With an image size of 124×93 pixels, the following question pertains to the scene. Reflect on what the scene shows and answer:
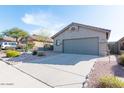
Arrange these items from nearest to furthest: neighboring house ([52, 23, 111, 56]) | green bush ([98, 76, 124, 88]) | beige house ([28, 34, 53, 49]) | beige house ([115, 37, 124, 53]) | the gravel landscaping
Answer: green bush ([98, 76, 124, 88]), the gravel landscaping, neighboring house ([52, 23, 111, 56]), beige house ([115, 37, 124, 53]), beige house ([28, 34, 53, 49])

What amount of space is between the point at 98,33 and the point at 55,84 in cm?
1127

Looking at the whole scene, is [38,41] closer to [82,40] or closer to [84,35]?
[82,40]

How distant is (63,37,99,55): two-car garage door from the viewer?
1639cm

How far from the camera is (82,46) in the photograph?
17.5 metres

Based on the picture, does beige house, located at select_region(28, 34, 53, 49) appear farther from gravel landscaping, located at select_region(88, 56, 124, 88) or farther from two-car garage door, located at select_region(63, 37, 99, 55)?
gravel landscaping, located at select_region(88, 56, 124, 88)

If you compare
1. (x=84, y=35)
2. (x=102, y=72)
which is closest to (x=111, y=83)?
(x=102, y=72)

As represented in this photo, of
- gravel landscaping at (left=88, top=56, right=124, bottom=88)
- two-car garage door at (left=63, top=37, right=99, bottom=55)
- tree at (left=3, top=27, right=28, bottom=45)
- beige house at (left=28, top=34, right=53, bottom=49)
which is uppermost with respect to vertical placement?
tree at (left=3, top=27, right=28, bottom=45)

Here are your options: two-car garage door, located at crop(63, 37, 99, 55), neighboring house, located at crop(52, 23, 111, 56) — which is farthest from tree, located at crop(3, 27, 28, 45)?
two-car garage door, located at crop(63, 37, 99, 55)

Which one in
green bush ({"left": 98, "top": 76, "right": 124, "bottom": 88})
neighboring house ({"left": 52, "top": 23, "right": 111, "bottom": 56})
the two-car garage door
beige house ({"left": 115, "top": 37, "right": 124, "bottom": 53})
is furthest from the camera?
beige house ({"left": 115, "top": 37, "right": 124, "bottom": 53})

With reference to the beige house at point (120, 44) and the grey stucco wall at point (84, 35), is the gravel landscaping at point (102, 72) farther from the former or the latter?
the beige house at point (120, 44)

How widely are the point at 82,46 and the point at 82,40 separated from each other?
70 cm

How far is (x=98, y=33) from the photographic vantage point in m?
16.2
